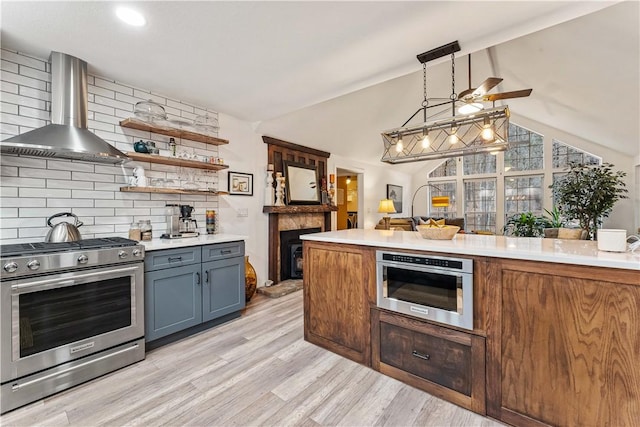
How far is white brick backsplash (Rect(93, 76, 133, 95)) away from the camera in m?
2.53

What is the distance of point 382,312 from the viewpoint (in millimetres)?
2016

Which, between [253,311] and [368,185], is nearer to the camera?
[253,311]

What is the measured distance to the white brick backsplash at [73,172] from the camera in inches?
83.2

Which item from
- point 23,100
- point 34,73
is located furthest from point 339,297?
→ point 34,73

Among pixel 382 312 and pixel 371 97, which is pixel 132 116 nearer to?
pixel 382 312

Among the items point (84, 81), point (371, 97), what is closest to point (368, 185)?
point (371, 97)

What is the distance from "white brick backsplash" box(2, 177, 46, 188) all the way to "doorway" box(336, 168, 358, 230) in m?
5.99

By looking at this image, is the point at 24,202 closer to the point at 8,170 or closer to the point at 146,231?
the point at 8,170

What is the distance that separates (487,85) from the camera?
2314 mm

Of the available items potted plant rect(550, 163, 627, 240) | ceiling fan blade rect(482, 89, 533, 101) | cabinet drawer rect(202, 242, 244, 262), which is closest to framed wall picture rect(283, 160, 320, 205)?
cabinet drawer rect(202, 242, 244, 262)

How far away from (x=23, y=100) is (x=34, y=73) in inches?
9.7

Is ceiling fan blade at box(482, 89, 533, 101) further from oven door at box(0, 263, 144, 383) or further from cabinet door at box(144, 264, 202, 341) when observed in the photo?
oven door at box(0, 263, 144, 383)

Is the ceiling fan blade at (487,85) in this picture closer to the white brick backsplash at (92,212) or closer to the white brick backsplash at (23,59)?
the white brick backsplash at (92,212)

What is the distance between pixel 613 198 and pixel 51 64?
794 centimetres
